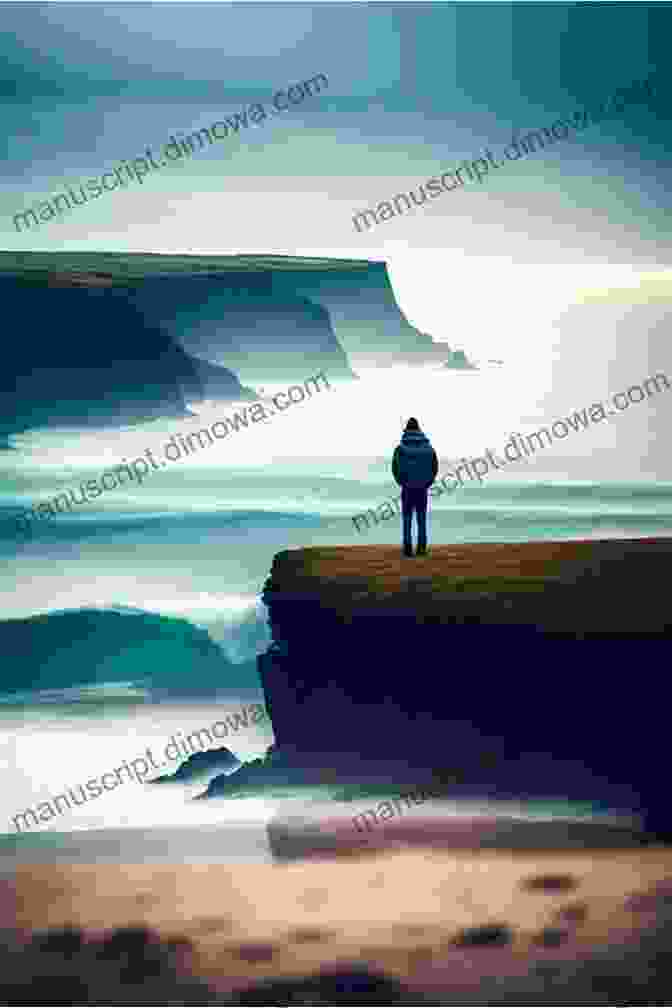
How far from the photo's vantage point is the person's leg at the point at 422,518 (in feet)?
34.4

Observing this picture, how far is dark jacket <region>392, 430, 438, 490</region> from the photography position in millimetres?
10320

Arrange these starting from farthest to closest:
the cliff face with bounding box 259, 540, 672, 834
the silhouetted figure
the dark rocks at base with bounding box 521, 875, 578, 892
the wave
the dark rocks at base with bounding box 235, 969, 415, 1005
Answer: the wave, the silhouetted figure, the cliff face with bounding box 259, 540, 672, 834, the dark rocks at base with bounding box 521, 875, 578, 892, the dark rocks at base with bounding box 235, 969, 415, 1005

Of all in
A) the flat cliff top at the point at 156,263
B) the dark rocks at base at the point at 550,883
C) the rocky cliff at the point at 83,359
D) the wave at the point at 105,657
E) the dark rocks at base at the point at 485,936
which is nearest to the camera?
the dark rocks at base at the point at 485,936

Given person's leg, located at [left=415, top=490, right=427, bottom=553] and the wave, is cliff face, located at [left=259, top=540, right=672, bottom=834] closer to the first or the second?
person's leg, located at [left=415, top=490, right=427, bottom=553]

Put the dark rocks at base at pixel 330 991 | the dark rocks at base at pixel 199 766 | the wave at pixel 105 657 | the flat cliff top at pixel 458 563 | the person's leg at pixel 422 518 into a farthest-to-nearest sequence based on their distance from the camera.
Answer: the wave at pixel 105 657
the flat cliff top at pixel 458 563
the person's leg at pixel 422 518
the dark rocks at base at pixel 199 766
the dark rocks at base at pixel 330 991

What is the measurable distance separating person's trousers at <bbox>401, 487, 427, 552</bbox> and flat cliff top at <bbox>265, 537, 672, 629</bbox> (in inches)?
4.7

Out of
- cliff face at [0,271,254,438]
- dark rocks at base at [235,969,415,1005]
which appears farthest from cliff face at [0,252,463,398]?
dark rocks at base at [235,969,415,1005]

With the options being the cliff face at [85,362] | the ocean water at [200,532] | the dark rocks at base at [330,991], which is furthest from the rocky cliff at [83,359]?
the dark rocks at base at [330,991]

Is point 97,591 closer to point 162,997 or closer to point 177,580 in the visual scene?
point 177,580

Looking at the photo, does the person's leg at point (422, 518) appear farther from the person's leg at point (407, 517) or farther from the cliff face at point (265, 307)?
the cliff face at point (265, 307)

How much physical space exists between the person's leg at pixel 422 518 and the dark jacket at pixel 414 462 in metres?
0.09

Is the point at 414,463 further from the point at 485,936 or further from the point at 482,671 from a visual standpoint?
the point at 485,936

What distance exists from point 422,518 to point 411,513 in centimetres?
9

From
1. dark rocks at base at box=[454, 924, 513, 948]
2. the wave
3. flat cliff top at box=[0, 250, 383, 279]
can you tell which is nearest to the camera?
dark rocks at base at box=[454, 924, 513, 948]
